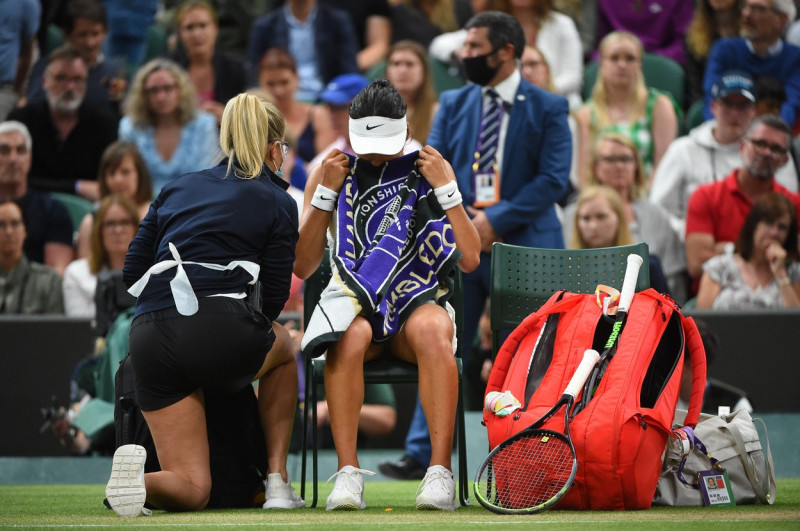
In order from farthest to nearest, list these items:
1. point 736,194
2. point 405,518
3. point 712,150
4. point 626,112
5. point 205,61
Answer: point 205,61 < point 626,112 < point 712,150 < point 736,194 < point 405,518

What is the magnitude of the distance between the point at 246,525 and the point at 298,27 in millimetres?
6498

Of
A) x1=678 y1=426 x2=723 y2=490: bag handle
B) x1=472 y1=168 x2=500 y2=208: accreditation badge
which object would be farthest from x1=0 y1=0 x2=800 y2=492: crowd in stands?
x1=678 y1=426 x2=723 y2=490: bag handle

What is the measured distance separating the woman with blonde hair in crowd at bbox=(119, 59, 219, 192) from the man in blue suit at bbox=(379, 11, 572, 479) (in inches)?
118

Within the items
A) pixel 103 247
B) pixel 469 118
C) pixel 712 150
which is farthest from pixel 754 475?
pixel 103 247

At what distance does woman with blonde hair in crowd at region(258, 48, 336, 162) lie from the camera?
29.3 ft

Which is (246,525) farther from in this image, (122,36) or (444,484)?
(122,36)

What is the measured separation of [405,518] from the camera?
389 centimetres

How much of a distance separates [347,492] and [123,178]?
4.27 meters

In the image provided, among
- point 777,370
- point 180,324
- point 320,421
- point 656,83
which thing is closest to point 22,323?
point 320,421

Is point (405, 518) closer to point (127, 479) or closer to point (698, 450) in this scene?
point (127, 479)

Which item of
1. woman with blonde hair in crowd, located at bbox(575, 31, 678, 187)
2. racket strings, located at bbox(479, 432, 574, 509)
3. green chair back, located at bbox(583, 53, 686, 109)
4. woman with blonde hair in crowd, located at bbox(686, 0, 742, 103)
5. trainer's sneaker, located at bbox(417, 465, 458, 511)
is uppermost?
woman with blonde hair in crowd, located at bbox(686, 0, 742, 103)

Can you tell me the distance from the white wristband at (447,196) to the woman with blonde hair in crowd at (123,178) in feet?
12.6

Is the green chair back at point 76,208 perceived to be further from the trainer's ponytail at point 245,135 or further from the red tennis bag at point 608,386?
the red tennis bag at point 608,386

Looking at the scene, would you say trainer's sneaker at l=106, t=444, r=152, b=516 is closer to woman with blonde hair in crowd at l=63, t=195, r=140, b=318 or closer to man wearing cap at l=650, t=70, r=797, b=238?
woman with blonde hair in crowd at l=63, t=195, r=140, b=318
